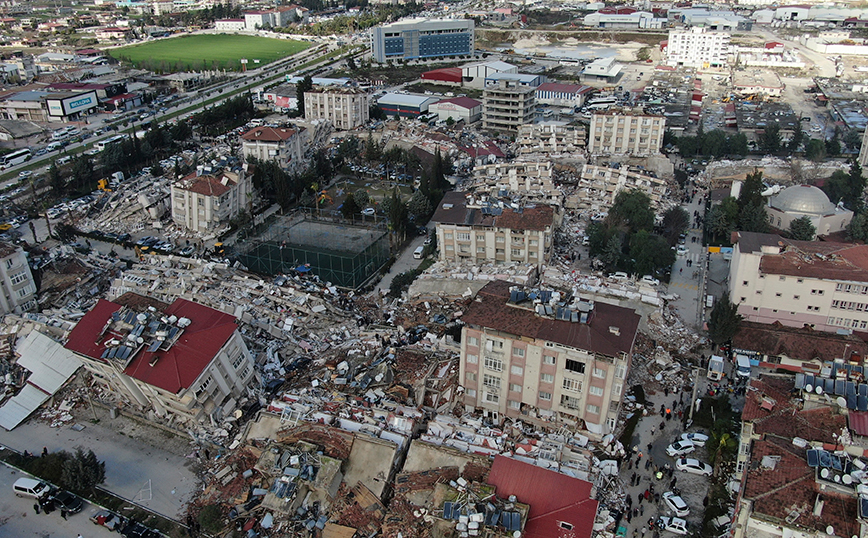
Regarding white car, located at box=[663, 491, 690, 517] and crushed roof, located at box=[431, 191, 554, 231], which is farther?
crushed roof, located at box=[431, 191, 554, 231]

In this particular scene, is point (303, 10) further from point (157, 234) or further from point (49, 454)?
point (49, 454)

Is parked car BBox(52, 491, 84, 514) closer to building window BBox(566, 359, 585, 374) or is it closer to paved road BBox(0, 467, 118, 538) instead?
paved road BBox(0, 467, 118, 538)

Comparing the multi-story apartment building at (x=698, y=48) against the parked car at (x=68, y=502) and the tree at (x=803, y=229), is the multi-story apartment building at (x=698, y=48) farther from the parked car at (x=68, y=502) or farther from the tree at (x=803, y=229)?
the parked car at (x=68, y=502)

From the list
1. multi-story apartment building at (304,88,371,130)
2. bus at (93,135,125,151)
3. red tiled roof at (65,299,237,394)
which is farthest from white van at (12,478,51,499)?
multi-story apartment building at (304,88,371,130)

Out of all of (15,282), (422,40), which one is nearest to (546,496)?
(15,282)

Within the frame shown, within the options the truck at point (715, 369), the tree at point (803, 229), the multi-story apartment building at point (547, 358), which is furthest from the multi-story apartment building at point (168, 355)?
the tree at point (803, 229)

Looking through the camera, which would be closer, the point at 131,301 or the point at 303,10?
the point at 131,301

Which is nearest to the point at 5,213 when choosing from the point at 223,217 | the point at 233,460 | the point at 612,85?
the point at 223,217
